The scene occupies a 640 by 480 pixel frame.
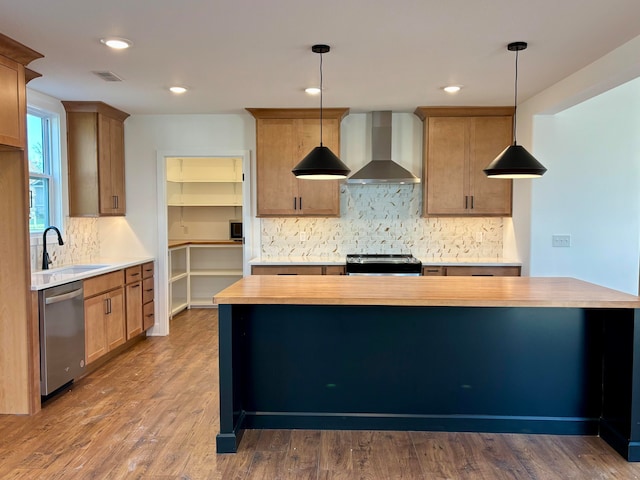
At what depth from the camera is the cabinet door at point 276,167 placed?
199 inches

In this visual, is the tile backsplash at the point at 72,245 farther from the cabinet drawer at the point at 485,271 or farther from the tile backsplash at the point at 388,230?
the cabinet drawer at the point at 485,271

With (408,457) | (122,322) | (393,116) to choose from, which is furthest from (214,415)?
(393,116)

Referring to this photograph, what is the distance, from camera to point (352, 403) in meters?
3.04

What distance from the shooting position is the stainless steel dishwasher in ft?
11.1

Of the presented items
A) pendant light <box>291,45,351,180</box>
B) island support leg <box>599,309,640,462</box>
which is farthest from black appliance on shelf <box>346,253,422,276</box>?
island support leg <box>599,309,640,462</box>

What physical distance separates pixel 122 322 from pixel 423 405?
3.02 metres

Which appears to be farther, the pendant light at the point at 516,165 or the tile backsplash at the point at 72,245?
the tile backsplash at the point at 72,245

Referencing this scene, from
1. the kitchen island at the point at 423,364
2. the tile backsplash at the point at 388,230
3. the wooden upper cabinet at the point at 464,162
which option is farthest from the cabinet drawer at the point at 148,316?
the wooden upper cabinet at the point at 464,162

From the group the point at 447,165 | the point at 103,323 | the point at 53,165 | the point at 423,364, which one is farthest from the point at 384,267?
the point at 53,165

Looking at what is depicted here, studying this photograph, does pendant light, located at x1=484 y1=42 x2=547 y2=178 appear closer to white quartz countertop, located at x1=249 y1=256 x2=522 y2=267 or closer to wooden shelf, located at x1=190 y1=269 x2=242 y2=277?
white quartz countertop, located at x1=249 y1=256 x2=522 y2=267

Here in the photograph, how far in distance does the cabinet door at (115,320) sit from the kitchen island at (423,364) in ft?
6.31

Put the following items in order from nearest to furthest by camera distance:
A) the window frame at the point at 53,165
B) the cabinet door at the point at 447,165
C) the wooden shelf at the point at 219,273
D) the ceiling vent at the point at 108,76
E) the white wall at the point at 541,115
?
the white wall at the point at 541,115 → the ceiling vent at the point at 108,76 → the window frame at the point at 53,165 → the cabinet door at the point at 447,165 → the wooden shelf at the point at 219,273

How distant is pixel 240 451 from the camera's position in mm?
2777

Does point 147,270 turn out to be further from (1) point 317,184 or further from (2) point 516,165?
(2) point 516,165
